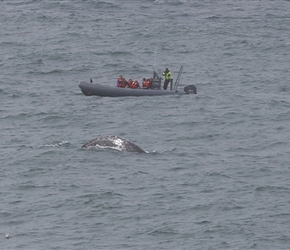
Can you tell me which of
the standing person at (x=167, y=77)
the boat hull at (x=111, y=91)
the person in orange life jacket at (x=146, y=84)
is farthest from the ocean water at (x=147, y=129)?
the standing person at (x=167, y=77)

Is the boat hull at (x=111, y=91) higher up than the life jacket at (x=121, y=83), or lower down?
lower down

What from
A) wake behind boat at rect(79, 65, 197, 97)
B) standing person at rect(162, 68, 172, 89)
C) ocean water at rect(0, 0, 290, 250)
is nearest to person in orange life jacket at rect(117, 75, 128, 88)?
wake behind boat at rect(79, 65, 197, 97)

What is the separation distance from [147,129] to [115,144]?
5751 millimetres

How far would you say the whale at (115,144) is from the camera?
Result: 1923 inches

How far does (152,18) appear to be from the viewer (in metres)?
89.1

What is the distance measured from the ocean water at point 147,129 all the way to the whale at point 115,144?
14.6 inches

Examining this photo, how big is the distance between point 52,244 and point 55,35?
4919cm

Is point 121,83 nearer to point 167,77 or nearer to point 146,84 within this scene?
point 146,84

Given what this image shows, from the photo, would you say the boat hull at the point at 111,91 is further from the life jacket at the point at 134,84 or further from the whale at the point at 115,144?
the whale at the point at 115,144

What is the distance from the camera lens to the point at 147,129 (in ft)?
179

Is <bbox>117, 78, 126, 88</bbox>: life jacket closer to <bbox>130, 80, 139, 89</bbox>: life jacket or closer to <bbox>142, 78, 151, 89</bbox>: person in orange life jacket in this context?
<bbox>130, 80, 139, 89</bbox>: life jacket

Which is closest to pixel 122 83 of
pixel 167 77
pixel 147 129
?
pixel 167 77

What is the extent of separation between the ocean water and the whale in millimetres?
371

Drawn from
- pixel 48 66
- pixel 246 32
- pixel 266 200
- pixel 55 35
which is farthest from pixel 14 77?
pixel 266 200
